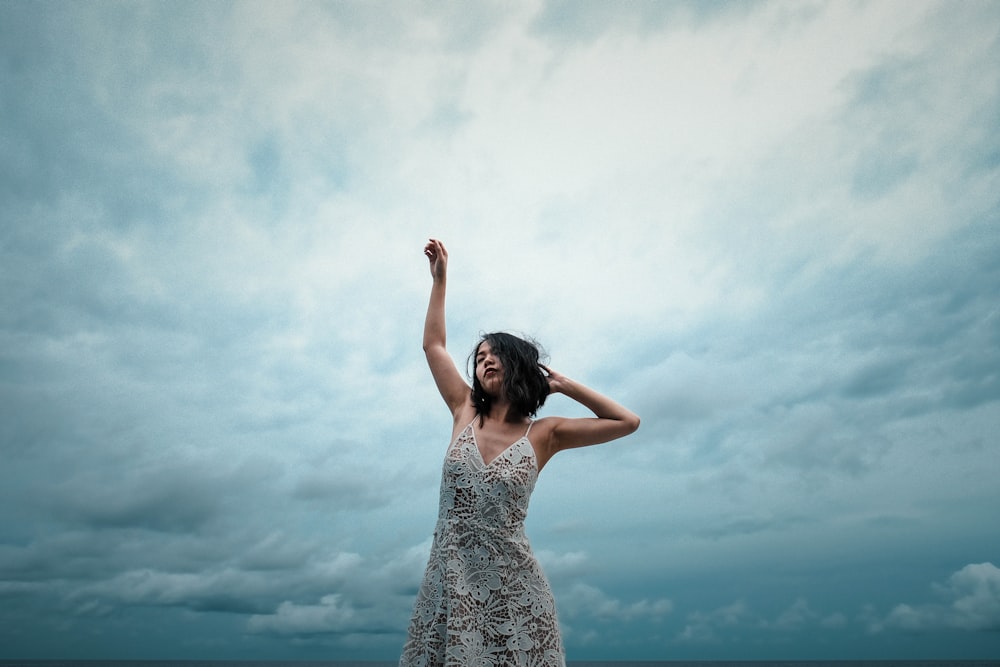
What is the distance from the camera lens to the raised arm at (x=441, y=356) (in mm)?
4648

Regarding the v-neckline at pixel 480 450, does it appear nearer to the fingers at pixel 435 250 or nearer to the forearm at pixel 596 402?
the forearm at pixel 596 402

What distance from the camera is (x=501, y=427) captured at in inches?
171

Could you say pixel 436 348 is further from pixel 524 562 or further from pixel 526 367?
pixel 524 562

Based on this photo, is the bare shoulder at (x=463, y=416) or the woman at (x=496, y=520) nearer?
the woman at (x=496, y=520)

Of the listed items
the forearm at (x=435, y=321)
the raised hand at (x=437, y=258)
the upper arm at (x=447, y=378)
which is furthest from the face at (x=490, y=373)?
the raised hand at (x=437, y=258)

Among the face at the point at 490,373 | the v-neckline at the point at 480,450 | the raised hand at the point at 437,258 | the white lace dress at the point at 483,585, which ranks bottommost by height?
the white lace dress at the point at 483,585

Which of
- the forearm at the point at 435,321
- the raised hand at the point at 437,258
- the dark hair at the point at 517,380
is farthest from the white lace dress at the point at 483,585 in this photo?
the raised hand at the point at 437,258

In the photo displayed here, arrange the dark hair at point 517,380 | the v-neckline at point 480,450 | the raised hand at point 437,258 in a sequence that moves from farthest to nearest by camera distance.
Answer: the raised hand at point 437,258
the dark hair at point 517,380
the v-neckline at point 480,450

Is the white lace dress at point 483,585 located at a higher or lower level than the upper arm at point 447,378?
lower

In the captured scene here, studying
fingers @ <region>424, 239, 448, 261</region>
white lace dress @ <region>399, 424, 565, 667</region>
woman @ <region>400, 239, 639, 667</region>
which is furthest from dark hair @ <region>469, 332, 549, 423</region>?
fingers @ <region>424, 239, 448, 261</region>

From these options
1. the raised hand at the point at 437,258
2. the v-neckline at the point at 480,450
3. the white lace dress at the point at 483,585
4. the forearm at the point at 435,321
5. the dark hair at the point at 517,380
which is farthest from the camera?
the raised hand at the point at 437,258

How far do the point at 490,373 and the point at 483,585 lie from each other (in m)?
1.13

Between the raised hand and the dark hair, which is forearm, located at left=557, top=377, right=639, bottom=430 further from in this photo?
the raised hand

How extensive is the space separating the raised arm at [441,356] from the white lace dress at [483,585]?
1.84 feet
